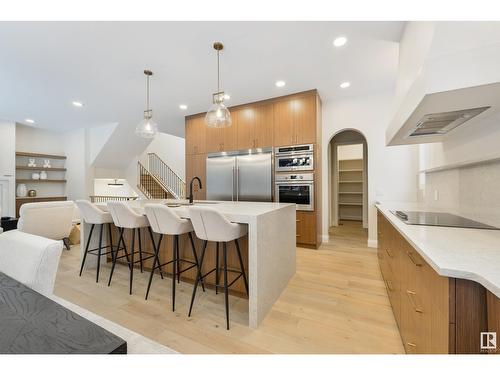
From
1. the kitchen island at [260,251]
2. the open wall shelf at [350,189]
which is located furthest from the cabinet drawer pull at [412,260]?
the open wall shelf at [350,189]

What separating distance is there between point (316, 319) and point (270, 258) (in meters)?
0.60

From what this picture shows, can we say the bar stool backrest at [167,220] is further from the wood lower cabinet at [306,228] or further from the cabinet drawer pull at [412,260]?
the wood lower cabinet at [306,228]

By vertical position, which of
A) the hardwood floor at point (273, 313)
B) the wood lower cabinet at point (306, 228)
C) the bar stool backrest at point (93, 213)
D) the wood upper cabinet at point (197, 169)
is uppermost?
the wood upper cabinet at point (197, 169)

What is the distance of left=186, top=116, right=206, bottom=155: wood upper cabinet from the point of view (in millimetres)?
4699

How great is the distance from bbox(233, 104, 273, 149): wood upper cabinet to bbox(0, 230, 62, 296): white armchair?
11.4ft

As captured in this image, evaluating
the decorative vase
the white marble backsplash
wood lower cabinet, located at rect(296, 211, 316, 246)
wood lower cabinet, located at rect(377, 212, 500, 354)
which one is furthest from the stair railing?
wood lower cabinet, located at rect(377, 212, 500, 354)

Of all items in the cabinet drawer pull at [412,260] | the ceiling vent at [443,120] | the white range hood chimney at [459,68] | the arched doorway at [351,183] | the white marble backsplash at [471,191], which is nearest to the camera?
the white range hood chimney at [459,68]

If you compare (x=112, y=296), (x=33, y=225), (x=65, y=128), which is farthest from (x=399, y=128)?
(x=65, y=128)

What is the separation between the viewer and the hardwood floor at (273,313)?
1.49 metres

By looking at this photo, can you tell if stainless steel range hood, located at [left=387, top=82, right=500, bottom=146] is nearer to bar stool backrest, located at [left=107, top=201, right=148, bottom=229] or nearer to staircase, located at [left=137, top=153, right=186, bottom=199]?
bar stool backrest, located at [left=107, top=201, right=148, bottom=229]

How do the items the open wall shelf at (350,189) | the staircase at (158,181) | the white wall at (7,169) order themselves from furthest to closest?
1. the staircase at (158,181)
2. the open wall shelf at (350,189)
3. the white wall at (7,169)

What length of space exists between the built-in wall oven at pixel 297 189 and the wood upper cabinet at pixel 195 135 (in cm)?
190

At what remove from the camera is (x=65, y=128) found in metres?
6.27

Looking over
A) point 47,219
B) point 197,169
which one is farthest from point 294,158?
point 47,219
